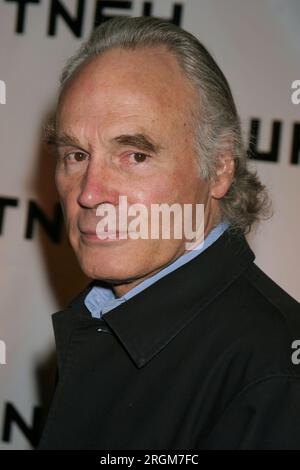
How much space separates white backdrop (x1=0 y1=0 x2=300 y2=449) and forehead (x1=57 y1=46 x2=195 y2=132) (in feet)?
3.05

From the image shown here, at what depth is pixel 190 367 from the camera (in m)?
0.94

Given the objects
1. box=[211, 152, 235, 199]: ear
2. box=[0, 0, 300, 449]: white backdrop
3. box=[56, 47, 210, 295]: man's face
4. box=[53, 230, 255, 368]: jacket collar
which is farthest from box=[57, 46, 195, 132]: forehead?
box=[0, 0, 300, 449]: white backdrop

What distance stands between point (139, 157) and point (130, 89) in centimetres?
12

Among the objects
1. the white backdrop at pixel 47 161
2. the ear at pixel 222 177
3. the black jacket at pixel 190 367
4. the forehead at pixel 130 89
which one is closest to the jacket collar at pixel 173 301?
the black jacket at pixel 190 367

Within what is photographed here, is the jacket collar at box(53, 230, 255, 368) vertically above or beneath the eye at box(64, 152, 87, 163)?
beneath

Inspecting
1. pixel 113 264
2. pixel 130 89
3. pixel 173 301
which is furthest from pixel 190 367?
pixel 130 89

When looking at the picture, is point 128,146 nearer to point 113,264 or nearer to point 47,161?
point 113,264

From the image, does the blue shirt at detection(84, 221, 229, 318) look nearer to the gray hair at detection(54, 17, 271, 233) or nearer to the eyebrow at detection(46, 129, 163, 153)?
the gray hair at detection(54, 17, 271, 233)

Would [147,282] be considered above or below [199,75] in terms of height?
below

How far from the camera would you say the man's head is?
1.07 m

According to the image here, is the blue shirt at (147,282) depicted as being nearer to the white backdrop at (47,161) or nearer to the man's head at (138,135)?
the man's head at (138,135)

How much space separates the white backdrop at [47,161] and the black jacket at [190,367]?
93 centimetres

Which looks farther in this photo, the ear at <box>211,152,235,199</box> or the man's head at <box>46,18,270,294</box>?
the ear at <box>211,152,235,199</box>

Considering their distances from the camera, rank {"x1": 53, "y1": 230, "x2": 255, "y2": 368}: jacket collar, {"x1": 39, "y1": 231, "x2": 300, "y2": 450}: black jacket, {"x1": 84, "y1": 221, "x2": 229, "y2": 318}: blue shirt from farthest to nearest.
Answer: {"x1": 84, "y1": 221, "x2": 229, "y2": 318}: blue shirt < {"x1": 53, "y1": 230, "x2": 255, "y2": 368}: jacket collar < {"x1": 39, "y1": 231, "x2": 300, "y2": 450}: black jacket
